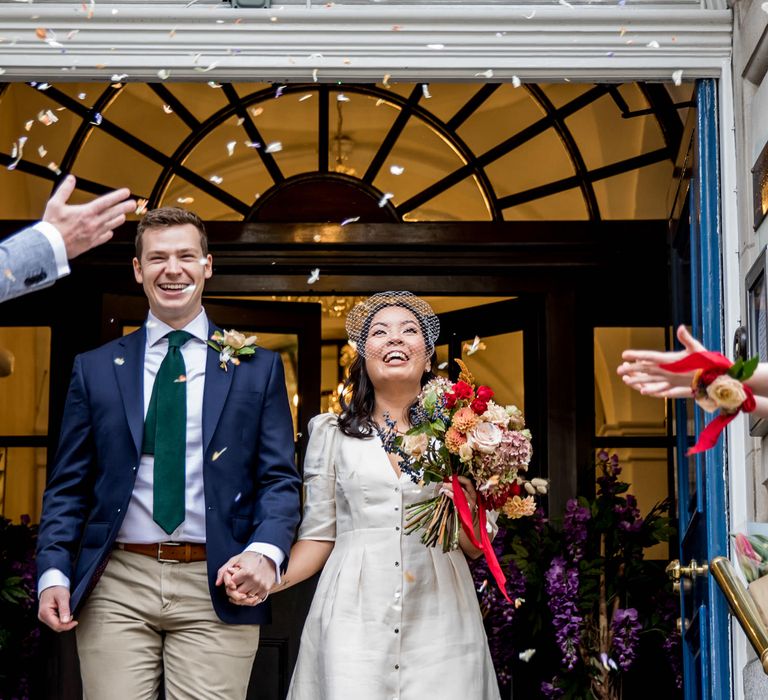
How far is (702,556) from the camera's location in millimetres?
5273

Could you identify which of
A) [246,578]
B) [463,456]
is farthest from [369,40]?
[246,578]

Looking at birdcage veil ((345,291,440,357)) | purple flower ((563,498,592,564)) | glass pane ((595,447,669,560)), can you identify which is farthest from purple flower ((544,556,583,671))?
birdcage veil ((345,291,440,357))

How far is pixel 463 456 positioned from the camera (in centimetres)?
467

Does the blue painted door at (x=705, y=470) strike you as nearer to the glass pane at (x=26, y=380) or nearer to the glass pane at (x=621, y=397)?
the glass pane at (x=621, y=397)

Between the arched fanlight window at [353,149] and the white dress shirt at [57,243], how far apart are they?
3.92 meters

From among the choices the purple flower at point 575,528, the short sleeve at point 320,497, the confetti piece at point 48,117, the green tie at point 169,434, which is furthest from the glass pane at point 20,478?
the green tie at point 169,434

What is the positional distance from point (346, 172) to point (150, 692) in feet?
11.9

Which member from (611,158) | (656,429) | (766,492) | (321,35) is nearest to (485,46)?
(321,35)

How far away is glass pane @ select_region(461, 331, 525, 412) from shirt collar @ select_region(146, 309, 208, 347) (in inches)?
116

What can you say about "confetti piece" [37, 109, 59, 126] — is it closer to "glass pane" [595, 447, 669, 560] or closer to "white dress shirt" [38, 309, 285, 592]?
"white dress shirt" [38, 309, 285, 592]

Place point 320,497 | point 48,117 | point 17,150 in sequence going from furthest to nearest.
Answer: point 17,150 < point 48,117 < point 320,497

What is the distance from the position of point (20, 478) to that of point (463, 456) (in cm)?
360

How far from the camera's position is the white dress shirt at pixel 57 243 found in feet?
11.3

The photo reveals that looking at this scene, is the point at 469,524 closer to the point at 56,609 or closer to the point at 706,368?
the point at 56,609
